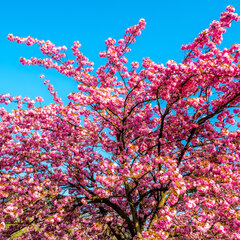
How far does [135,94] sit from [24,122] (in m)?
5.69

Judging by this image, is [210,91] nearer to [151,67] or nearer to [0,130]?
[151,67]

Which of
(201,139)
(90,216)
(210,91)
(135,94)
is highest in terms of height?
(135,94)

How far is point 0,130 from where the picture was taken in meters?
11.1

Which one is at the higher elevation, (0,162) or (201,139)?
(201,139)

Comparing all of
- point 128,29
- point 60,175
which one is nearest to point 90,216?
point 60,175

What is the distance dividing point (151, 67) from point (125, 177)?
4.53 meters

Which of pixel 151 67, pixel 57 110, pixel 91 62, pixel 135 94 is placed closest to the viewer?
pixel 151 67

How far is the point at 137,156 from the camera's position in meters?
10.2

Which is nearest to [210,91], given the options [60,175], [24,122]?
[60,175]

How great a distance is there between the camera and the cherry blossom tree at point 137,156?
8.19 metres

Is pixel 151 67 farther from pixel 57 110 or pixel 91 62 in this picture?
pixel 91 62

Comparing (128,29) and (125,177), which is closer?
(125,177)

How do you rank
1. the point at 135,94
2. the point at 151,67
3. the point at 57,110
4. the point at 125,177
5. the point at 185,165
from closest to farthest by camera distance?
the point at 125,177 → the point at 151,67 → the point at 185,165 → the point at 57,110 → the point at 135,94

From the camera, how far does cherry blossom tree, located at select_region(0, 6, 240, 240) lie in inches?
322
